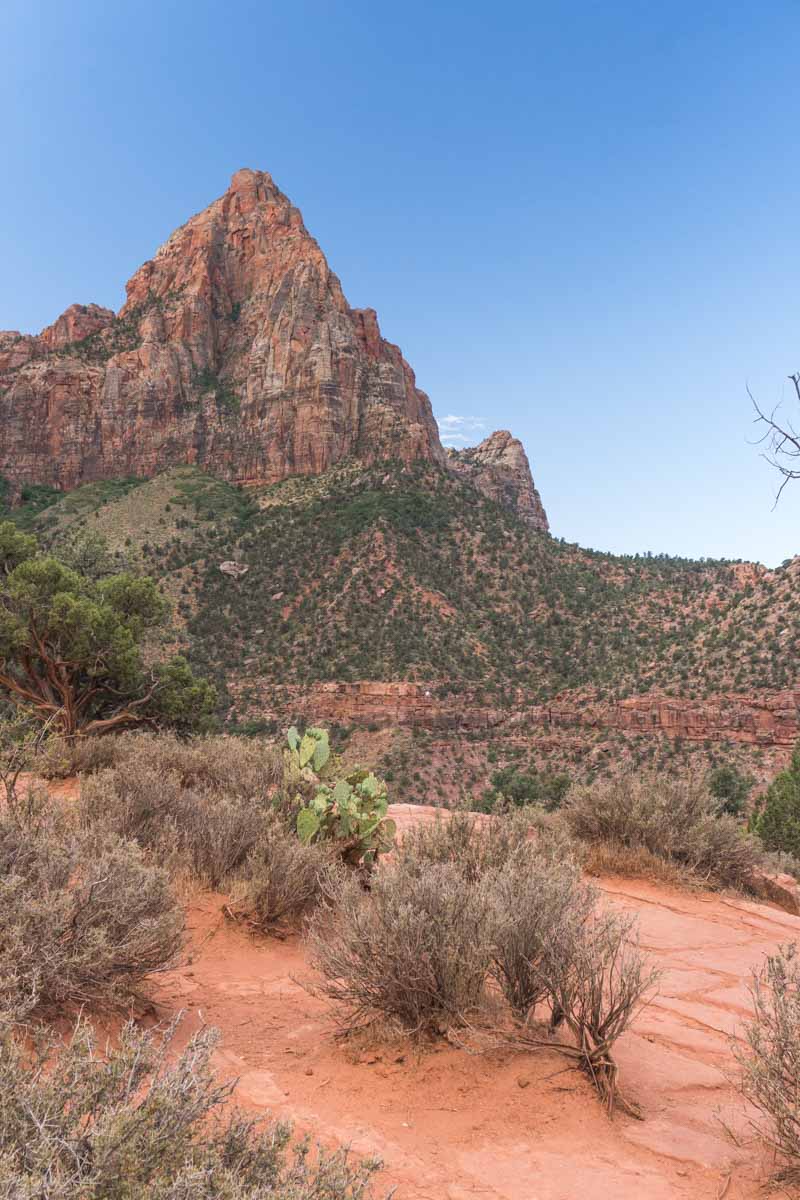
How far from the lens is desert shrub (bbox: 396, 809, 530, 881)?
233 inches

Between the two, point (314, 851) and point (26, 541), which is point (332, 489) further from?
point (314, 851)

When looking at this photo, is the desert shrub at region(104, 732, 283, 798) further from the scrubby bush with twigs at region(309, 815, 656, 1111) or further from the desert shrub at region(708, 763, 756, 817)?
the desert shrub at region(708, 763, 756, 817)

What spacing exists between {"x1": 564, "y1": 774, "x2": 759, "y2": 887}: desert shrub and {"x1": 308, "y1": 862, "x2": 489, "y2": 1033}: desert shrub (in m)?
5.44

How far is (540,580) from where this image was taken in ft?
156

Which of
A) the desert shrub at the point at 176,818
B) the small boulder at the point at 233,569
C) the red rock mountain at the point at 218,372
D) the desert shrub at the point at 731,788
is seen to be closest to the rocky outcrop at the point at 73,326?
A: the red rock mountain at the point at 218,372

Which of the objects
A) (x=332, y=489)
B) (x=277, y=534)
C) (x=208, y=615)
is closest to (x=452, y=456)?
(x=332, y=489)

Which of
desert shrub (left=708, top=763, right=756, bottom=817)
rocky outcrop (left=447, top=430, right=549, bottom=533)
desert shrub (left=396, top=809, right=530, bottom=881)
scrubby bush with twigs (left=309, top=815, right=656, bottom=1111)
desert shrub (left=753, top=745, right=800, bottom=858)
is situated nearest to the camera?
scrubby bush with twigs (left=309, top=815, right=656, bottom=1111)

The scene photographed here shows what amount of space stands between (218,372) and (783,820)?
7165 cm

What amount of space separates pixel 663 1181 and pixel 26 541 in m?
16.5

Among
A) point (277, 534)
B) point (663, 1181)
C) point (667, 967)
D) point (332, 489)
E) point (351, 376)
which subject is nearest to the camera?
point (663, 1181)

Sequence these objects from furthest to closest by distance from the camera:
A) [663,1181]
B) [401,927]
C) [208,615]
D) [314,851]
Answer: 1. [208,615]
2. [314,851]
3. [401,927]
4. [663,1181]

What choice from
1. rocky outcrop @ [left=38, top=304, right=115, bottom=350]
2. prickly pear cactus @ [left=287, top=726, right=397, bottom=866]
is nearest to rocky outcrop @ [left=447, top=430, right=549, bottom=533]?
rocky outcrop @ [left=38, top=304, right=115, bottom=350]

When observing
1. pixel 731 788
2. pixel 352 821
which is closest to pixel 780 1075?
pixel 352 821

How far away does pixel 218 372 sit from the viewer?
74875 mm
